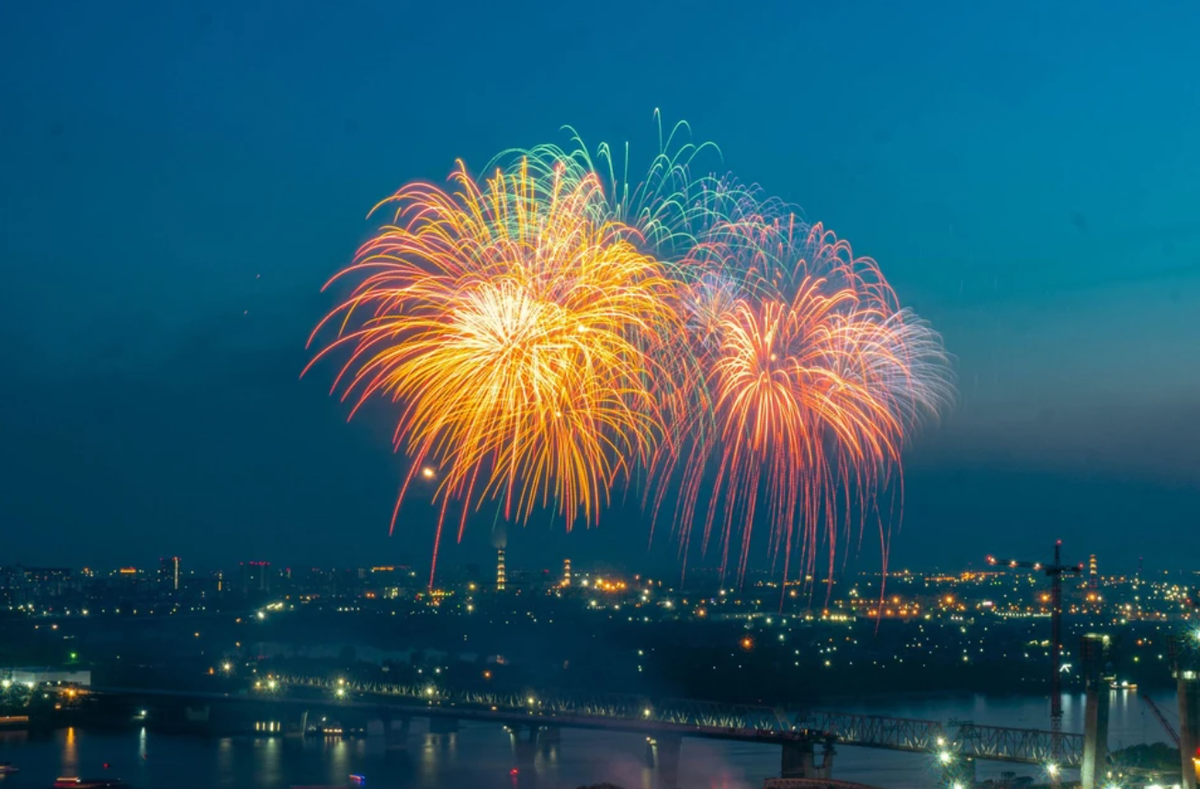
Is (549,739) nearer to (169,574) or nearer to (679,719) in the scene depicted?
(679,719)

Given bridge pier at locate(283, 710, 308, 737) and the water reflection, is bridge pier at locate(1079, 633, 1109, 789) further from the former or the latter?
bridge pier at locate(283, 710, 308, 737)

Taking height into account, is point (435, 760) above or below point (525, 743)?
below

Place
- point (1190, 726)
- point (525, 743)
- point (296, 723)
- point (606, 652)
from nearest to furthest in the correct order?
point (1190, 726) → point (525, 743) → point (296, 723) → point (606, 652)

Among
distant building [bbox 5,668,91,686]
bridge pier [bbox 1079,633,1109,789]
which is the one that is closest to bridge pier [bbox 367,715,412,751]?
distant building [bbox 5,668,91,686]

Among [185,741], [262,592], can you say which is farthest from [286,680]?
[262,592]

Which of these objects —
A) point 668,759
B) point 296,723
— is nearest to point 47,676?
point 296,723

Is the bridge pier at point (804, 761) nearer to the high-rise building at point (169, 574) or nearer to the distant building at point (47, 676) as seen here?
the distant building at point (47, 676)

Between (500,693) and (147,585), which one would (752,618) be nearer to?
(500,693)
